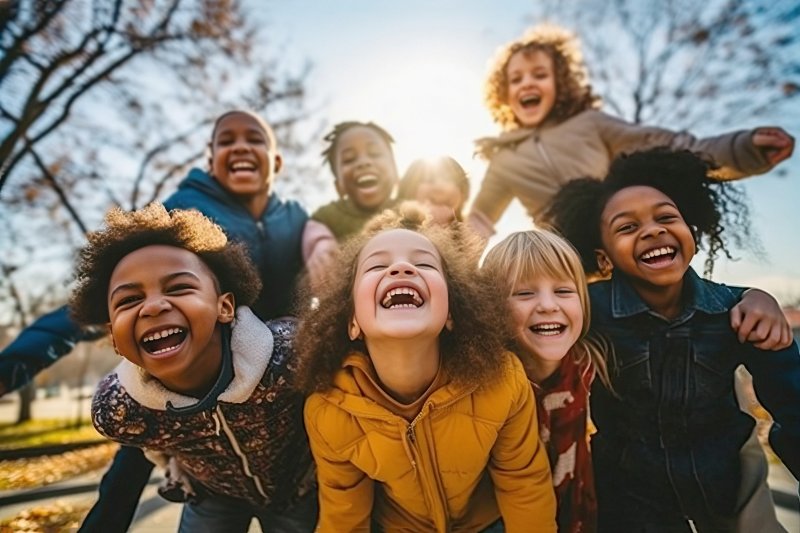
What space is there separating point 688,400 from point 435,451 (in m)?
1.10

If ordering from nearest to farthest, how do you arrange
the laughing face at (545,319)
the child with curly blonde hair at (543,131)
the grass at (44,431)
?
the laughing face at (545,319), the child with curly blonde hair at (543,131), the grass at (44,431)

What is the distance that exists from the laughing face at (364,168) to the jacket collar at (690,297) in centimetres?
148

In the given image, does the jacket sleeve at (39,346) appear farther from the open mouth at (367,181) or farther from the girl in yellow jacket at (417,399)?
the open mouth at (367,181)

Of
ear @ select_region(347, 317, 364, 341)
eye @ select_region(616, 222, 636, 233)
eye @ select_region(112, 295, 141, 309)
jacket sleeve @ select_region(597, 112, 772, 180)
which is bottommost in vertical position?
ear @ select_region(347, 317, 364, 341)

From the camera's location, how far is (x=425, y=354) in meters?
1.96

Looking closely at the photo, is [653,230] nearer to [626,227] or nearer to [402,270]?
[626,227]

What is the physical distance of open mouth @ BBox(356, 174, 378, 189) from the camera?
3.25 m

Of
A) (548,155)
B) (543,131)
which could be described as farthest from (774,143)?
(543,131)

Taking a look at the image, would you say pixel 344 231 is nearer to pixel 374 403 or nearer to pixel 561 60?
pixel 374 403

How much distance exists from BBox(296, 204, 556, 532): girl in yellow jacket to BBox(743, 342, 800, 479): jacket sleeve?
0.98m

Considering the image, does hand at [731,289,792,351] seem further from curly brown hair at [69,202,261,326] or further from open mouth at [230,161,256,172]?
open mouth at [230,161,256,172]

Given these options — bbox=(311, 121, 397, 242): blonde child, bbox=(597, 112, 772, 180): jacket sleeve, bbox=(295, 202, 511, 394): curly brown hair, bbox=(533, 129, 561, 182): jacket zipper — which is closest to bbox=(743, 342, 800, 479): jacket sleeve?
bbox=(597, 112, 772, 180): jacket sleeve

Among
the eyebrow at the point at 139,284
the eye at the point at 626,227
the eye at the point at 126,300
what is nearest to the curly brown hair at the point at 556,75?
the eye at the point at 626,227

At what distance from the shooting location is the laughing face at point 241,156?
3.00 m
